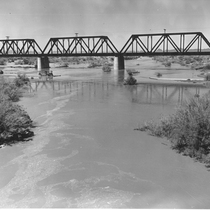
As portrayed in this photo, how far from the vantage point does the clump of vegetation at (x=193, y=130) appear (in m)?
11.3

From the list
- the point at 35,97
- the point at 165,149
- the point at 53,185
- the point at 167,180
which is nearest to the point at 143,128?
the point at 165,149

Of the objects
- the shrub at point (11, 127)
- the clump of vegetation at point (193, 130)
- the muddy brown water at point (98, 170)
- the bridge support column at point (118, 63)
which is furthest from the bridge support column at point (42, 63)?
the clump of vegetation at point (193, 130)

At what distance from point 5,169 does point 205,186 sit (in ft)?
22.0

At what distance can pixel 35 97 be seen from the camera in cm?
2794

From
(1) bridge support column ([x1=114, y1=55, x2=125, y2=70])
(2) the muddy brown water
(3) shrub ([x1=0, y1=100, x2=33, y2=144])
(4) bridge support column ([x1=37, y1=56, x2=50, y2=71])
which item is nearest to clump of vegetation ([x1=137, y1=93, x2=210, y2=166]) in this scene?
(2) the muddy brown water

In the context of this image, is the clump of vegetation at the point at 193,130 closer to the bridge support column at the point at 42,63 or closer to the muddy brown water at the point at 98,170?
the muddy brown water at the point at 98,170

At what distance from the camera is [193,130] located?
11.4 metres

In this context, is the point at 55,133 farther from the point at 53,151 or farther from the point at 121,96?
the point at 121,96

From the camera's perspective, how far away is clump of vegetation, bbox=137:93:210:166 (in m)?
11.3

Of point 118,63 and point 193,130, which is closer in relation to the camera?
point 193,130

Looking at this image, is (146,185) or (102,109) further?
(102,109)

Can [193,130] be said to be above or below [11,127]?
above

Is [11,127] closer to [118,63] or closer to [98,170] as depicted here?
[98,170]

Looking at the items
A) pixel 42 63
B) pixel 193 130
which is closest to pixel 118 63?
pixel 42 63
